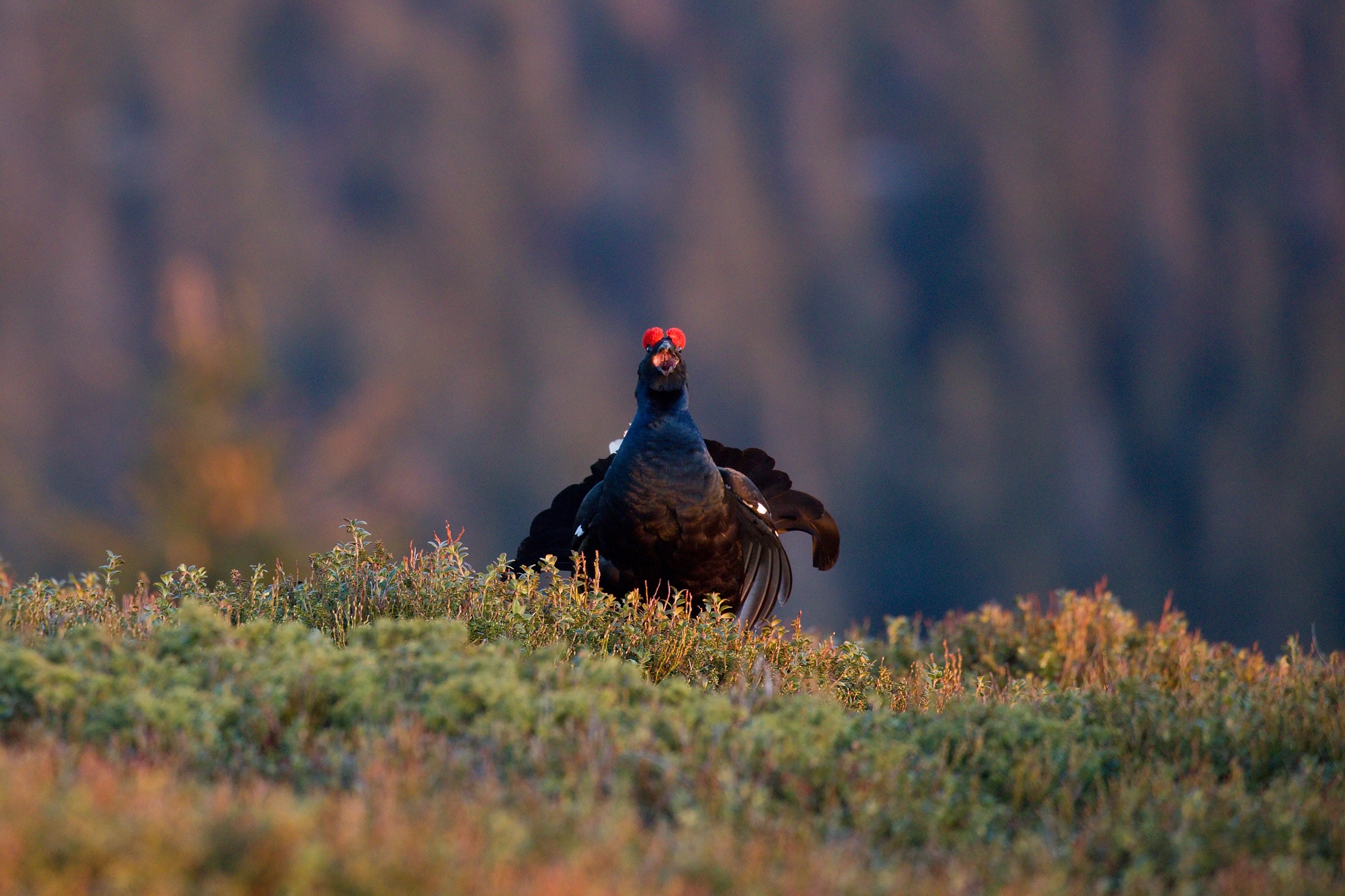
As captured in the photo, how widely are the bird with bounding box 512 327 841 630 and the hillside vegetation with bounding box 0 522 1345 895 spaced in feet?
3.52

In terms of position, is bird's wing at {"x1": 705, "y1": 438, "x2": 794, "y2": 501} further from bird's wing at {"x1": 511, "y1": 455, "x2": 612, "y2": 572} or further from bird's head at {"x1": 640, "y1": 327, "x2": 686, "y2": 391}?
bird's head at {"x1": 640, "y1": 327, "x2": 686, "y2": 391}

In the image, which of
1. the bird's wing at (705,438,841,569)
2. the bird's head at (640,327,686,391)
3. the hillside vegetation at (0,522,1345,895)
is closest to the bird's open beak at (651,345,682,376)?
the bird's head at (640,327,686,391)

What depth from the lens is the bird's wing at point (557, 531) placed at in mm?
6910

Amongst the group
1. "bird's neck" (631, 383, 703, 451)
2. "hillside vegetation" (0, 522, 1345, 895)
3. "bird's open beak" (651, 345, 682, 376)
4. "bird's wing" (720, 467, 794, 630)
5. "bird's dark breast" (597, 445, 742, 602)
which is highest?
"bird's open beak" (651, 345, 682, 376)

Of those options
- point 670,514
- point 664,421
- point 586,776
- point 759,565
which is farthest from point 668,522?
point 586,776

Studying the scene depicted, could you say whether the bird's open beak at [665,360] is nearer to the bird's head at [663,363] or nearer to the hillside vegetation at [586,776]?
the bird's head at [663,363]

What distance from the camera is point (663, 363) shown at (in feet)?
20.3

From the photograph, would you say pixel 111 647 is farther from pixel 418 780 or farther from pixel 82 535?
pixel 82 535

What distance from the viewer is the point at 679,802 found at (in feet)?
10.8

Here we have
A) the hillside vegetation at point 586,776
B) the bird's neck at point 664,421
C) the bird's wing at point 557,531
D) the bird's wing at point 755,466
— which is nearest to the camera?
the hillside vegetation at point 586,776

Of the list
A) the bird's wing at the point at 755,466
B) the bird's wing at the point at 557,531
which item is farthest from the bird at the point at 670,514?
the bird's wing at the point at 755,466

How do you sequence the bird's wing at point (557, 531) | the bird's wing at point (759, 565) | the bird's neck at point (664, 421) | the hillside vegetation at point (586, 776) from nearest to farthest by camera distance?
1. the hillside vegetation at point (586, 776)
2. the bird's neck at point (664, 421)
3. the bird's wing at point (759, 565)
4. the bird's wing at point (557, 531)

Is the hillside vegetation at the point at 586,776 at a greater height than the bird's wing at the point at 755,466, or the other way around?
the bird's wing at the point at 755,466

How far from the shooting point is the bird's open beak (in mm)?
6156
